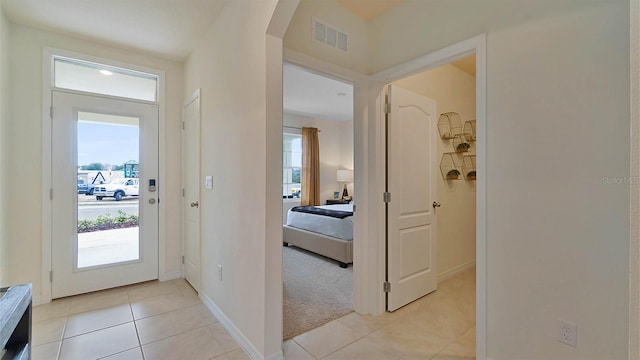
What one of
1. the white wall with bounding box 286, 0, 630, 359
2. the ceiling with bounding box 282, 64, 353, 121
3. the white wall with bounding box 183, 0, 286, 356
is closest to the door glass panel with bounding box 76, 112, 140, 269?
the white wall with bounding box 183, 0, 286, 356

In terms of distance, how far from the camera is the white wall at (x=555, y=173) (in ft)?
4.38

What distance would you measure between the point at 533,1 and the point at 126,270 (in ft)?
13.4

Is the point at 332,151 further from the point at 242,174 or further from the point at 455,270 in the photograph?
the point at 242,174

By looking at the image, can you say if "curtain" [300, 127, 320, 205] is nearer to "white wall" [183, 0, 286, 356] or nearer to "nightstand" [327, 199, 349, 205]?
"nightstand" [327, 199, 349, 205]

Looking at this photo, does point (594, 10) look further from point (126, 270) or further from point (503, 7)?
point (126, 270)

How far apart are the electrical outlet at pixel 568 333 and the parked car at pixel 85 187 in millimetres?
3901

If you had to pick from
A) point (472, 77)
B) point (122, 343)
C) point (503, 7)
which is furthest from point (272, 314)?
point (472, 77)

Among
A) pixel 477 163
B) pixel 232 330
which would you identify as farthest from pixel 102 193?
pixel 477 163

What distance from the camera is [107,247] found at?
299 centimetres

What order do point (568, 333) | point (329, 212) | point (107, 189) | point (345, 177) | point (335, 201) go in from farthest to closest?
point (345, 177) < point (335, 201) < point (329, 212) < point (107, 189) < point (568, 333)

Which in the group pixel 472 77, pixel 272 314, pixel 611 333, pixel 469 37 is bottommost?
pixel 272 314

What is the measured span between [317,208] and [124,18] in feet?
11.1

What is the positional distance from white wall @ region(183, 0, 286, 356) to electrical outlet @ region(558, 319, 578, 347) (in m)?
1.55

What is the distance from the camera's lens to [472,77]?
11.9 ft
